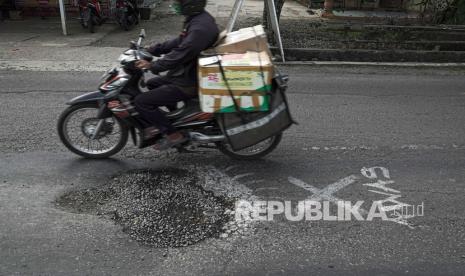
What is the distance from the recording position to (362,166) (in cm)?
504

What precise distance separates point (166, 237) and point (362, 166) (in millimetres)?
2468

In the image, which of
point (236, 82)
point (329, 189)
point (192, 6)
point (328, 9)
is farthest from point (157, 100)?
point (328, 9)

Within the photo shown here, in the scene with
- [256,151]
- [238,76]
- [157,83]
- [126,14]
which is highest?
[238,76]

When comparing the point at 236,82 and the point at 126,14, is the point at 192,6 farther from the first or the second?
the point at 126,14

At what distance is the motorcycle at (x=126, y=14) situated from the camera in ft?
41.7

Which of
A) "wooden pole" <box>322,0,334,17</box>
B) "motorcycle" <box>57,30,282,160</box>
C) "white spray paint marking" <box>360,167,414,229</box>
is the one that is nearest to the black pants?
"motorcycle" <box>57,30,282,160</box>

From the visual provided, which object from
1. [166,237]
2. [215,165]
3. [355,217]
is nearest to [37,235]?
[166,237]

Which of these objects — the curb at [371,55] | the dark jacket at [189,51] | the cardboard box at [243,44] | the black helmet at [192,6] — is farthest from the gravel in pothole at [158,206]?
the curb at [371,55]

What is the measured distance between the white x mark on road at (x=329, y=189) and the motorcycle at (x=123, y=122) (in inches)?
26.7

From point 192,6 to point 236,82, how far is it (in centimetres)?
85

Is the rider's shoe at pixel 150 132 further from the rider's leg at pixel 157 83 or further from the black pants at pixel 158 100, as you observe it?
the rider's leg at pixel 157 83

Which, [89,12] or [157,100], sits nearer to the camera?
[157,100]

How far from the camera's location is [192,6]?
4.36 metres

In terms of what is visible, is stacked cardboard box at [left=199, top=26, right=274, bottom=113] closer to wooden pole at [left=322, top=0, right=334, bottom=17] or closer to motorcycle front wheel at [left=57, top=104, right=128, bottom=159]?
motorcycle front wheel at [left=57, top=104, right=128, bottom=159]
